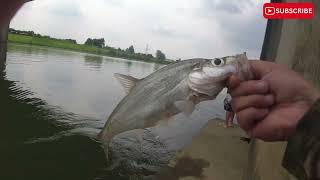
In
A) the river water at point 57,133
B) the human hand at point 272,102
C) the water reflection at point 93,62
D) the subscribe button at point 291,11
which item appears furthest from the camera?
the water reflection at point 93,62

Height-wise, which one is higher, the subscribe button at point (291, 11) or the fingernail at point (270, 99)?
the subscribe button at point (291, 11)

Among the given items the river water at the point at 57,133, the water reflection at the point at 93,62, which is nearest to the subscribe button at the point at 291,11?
the river water at the point at 57,133

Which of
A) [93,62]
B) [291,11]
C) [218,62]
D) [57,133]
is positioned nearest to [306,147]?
[218,62]

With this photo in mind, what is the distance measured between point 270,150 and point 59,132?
9345mm

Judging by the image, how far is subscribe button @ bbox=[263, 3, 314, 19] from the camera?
5.02m

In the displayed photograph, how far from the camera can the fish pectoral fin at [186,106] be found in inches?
117

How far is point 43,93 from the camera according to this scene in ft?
68.5

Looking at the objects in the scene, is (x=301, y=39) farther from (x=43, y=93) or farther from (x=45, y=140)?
(x=43, y=93)

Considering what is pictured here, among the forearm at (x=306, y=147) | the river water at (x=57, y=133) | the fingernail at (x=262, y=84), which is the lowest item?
the river water at (x=57, y=133)

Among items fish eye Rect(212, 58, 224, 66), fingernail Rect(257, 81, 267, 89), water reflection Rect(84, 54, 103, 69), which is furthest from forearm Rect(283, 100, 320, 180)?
water reflection Rect(84, 54, 103, 69)

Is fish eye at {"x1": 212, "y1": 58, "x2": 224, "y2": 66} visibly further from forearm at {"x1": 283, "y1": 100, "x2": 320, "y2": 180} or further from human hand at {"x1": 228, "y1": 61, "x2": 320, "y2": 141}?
forearm at {"x1": 283, "y1": 100, "x2": 320, "y2": 180}

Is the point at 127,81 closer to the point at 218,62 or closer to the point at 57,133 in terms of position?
the point at 218,62

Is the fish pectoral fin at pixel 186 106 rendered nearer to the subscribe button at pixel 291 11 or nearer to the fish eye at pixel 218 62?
the fish eye at pixel 218 62

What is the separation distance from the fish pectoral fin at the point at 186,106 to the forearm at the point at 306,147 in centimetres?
97
